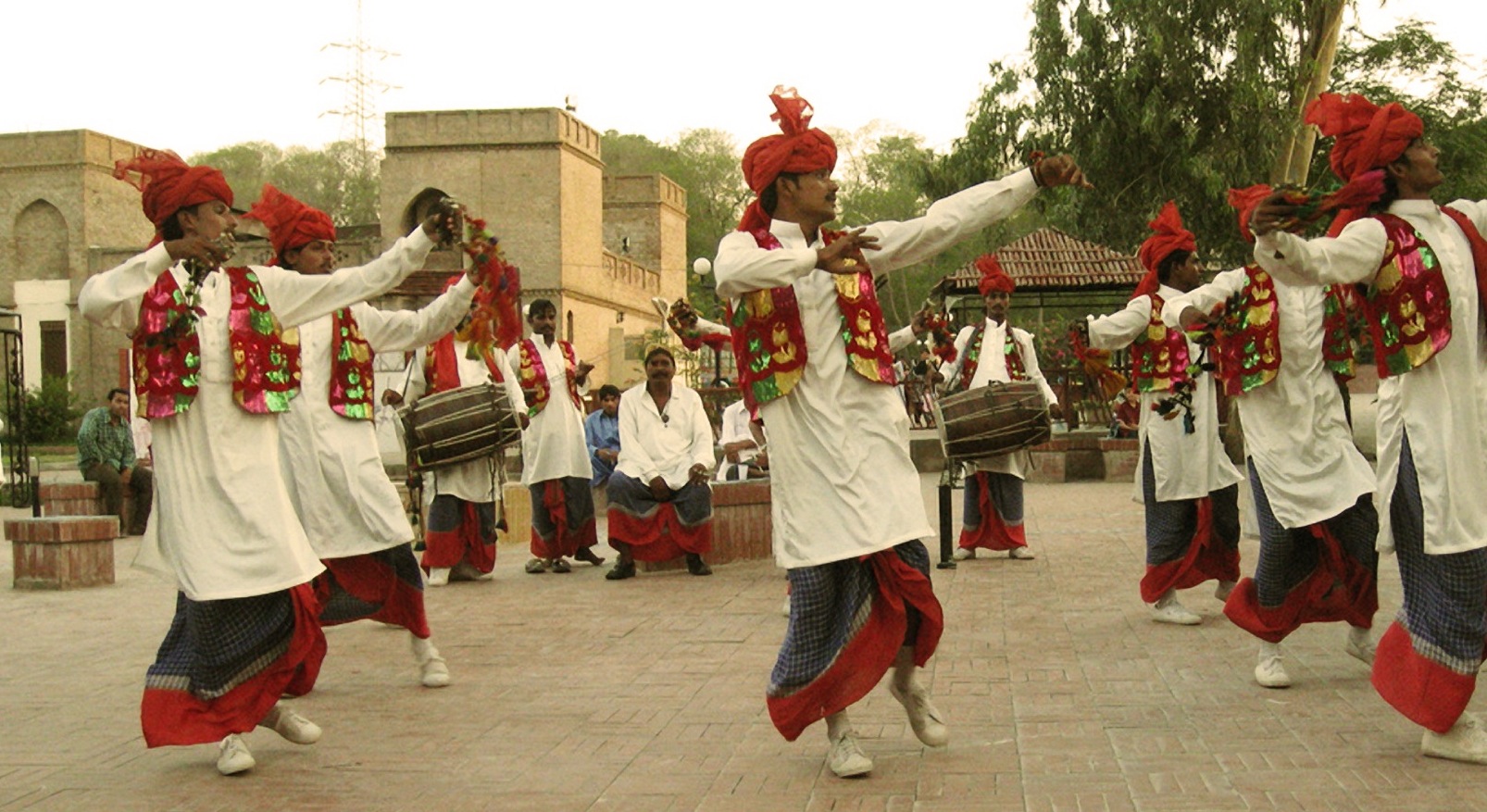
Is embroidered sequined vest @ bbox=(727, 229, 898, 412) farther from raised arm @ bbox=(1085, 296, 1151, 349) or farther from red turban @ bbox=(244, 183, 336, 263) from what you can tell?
red turban @ bbox=(244, 183, 336, 263)

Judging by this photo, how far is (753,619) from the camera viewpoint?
8.88m

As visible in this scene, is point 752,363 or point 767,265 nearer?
point 767,265

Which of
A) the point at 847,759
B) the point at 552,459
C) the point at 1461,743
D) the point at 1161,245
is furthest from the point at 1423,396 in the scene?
the point at 552,459

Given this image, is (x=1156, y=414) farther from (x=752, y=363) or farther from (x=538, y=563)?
(x=538, y=563)

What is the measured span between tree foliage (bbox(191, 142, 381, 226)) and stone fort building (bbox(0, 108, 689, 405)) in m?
19.0

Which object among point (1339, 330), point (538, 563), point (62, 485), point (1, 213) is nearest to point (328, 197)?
point (1, 213)

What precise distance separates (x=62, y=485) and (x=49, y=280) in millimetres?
45437

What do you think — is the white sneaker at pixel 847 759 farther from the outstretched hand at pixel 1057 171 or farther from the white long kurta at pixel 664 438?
the white long kurta at pixel 664 438

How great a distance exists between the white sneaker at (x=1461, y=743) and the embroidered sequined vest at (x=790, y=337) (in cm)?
210

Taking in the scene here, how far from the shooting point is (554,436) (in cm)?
1189

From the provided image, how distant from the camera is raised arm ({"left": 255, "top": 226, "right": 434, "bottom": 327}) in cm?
571

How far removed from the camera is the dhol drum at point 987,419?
1056 centimetres

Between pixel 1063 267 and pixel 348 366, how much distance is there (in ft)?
52.1

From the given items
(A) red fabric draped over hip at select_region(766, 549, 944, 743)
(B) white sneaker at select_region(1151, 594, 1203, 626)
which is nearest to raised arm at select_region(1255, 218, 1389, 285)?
(A) red fabric draped over hip at select_region(766, 549, 944, 743)
